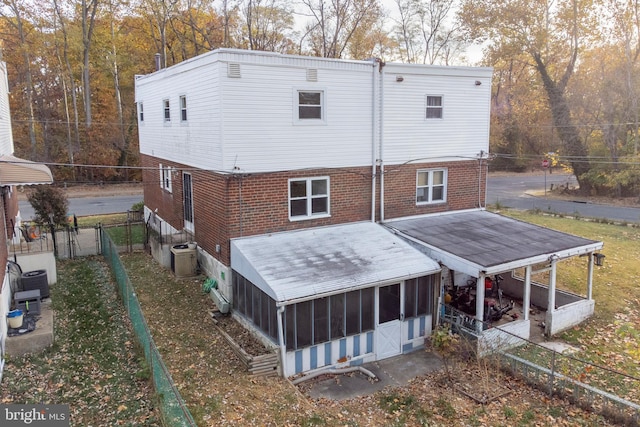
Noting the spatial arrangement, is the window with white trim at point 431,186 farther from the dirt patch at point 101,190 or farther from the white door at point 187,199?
the dirt patch at point 101,190

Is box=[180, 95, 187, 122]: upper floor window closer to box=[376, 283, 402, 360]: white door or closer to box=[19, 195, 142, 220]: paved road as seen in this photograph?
box=[376, 283, 402, 360]: white door

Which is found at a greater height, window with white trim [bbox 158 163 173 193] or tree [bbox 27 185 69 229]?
window with white trim [bbox 158 163 173 193]

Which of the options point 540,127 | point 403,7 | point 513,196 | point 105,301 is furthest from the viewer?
point 540,127

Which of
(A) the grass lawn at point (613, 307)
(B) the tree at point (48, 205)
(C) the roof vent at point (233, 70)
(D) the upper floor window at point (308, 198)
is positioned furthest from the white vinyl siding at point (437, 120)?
(B) the tree at point (48, 205)

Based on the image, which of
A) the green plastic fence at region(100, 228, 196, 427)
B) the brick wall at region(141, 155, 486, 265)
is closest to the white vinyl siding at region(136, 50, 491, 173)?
the brick wall at region(141, 155, 486, 265)

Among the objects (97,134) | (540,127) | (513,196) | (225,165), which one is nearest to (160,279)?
(225,165)

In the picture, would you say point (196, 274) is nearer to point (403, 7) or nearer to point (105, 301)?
point (105, 301)
